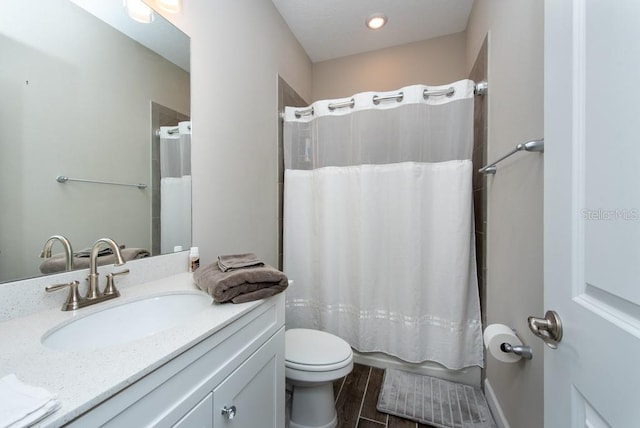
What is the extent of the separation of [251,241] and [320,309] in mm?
745

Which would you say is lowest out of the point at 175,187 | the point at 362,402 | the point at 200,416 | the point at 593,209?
the point at 362,402

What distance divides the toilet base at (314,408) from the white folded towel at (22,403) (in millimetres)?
1103

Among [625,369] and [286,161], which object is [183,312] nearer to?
[625,369]

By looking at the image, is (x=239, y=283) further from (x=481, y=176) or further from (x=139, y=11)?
(x=481, y=176)

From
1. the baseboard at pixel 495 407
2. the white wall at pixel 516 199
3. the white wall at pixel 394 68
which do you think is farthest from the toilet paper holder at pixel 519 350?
the white wall at pixel 394 68

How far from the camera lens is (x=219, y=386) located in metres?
0.70

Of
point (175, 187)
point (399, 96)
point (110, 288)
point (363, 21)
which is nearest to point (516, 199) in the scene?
point (399, 96)

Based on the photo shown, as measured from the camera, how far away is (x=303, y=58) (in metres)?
2.29

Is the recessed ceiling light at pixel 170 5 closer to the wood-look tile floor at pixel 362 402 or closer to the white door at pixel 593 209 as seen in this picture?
the white door at pixel 593 209

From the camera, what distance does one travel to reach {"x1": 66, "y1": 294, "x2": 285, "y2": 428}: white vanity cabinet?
0.48m

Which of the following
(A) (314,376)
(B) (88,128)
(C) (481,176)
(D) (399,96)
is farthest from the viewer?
(D) (399,96)

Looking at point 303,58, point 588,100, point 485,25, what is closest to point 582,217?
point 588,100

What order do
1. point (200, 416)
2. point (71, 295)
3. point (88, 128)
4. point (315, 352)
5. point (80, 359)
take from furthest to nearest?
point (315, 352) < point (88, 128) < point (71, 295) < point (200, 416) < point (80, 359)

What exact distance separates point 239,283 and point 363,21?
2.09 m
